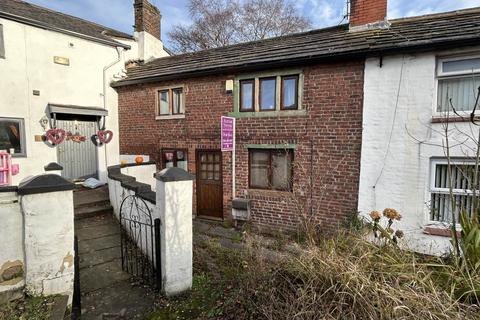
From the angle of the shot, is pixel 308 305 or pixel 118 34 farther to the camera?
pixel 118 34

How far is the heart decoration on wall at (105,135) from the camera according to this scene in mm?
9328

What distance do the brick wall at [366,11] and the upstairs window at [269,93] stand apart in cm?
241

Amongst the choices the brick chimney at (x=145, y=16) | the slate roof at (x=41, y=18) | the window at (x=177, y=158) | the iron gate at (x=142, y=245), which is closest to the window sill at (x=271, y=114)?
the window at (x=177, y=158)

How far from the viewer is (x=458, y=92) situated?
5.36 m

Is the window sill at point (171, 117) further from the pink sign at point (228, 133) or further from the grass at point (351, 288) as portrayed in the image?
the grass at point (351, 288)

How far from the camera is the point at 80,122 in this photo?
29.3ft

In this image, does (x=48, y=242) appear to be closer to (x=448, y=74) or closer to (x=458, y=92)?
(x=448, y=74)

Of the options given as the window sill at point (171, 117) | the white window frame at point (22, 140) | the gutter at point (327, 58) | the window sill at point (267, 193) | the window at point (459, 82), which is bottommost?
the window sill at point (267, 193)

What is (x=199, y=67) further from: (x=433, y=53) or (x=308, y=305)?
(x=308, y=305)

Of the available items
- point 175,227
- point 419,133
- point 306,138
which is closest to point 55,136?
point 175,227

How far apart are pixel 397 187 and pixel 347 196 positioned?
1109 mm

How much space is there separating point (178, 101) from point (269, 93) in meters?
3.41

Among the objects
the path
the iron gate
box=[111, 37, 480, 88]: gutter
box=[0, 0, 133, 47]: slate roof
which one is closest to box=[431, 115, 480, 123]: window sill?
box=[111, 37, 480, 88]: gutter

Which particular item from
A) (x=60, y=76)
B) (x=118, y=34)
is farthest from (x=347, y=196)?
(x=118, y=34)
